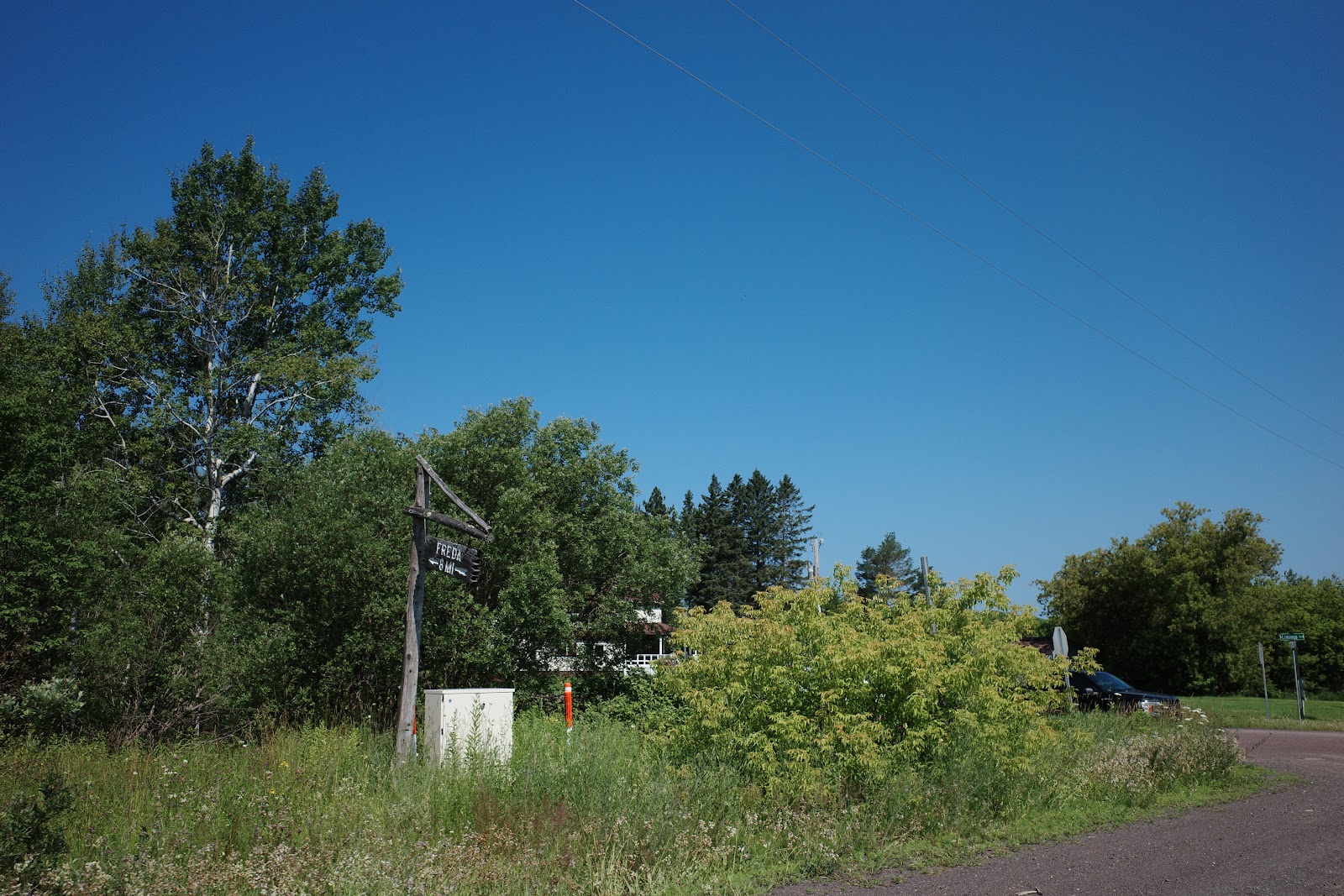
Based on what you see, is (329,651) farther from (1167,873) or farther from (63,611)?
(1167,873)

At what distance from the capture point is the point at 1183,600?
35906 mm

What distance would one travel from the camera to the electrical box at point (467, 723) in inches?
334

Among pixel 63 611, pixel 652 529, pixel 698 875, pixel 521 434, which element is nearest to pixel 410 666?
pixel 698 875

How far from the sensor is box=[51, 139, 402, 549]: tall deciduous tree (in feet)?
79.7

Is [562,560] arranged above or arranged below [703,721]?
above

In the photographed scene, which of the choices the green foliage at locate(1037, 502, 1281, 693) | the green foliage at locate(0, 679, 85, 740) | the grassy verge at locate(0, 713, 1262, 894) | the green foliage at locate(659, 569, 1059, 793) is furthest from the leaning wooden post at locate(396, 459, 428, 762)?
the green foliage at locate(1037, 502, 1281, 693)

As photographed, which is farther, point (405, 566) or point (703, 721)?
point (405, 566)

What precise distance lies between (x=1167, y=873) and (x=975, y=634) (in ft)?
10.9

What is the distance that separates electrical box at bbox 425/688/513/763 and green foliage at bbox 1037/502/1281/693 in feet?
114

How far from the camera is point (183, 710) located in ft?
46.3

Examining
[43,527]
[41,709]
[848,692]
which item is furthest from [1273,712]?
[43,527]

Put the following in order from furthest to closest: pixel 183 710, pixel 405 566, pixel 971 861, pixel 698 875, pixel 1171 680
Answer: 1. pixel 1171 680
2. pixel 405 566
3. pixel 183 710
4. pixel 971 861
5. pixel 698 875

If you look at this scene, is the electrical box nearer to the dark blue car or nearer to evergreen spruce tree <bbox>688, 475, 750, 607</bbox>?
the dark blue car

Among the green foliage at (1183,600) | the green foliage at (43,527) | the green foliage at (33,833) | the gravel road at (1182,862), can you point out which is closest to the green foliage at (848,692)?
the gravel road at (1182,862)
